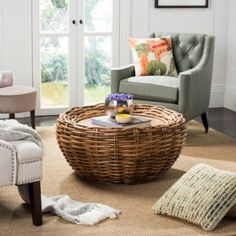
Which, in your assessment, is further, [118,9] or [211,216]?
[118,9]

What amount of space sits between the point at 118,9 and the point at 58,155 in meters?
2.16

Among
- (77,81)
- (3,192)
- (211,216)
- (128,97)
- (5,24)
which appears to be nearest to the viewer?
(211,216)

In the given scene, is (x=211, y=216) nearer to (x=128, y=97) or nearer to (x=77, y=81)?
(x=128, y=97)

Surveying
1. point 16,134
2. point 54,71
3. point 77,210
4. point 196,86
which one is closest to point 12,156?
point 16,134

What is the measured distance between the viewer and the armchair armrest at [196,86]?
4.76m

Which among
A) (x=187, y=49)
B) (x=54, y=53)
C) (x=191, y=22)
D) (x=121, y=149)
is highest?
(x=191, y=22)

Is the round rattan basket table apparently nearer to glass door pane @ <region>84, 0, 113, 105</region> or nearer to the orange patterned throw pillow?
the orange patterned throw pillow

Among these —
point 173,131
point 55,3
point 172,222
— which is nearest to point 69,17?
point 55,3

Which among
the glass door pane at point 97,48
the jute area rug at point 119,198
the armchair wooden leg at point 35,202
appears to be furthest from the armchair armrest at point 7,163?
the glass door pane at point 97,48

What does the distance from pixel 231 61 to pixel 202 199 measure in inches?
137

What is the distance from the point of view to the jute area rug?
3004mm

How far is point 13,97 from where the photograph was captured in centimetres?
481

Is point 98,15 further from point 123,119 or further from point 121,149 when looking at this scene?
point 121,149

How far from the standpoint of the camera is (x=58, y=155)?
14.6ft
